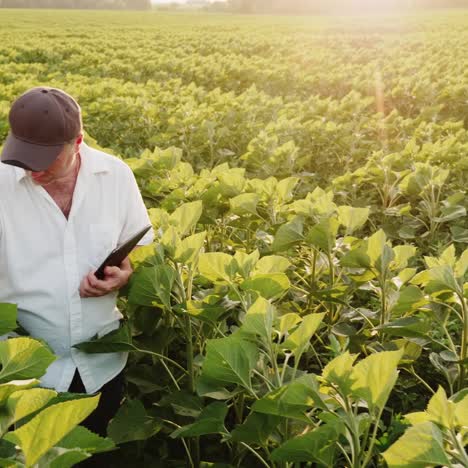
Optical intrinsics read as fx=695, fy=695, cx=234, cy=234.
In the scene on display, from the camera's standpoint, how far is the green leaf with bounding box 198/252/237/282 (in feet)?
7.38

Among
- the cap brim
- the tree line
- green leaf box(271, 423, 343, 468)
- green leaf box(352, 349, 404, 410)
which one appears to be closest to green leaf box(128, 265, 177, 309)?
the cap brim

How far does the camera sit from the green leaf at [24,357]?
1.61 meters

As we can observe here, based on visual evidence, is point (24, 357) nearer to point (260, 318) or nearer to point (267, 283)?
point (260, 318)

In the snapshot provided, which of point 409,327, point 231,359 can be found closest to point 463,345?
point 409,327

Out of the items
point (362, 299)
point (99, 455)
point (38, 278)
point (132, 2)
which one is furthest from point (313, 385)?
point (132, 2)

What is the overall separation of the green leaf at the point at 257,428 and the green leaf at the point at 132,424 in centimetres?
51

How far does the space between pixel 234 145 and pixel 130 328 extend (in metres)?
4.14

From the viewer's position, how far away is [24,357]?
162 cm

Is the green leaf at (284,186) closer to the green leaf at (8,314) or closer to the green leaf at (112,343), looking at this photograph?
the green leaf at (112,343)

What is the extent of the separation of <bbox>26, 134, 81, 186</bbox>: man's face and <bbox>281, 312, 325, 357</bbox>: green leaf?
1002mm

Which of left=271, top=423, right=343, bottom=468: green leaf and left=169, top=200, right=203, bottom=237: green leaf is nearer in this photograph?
left=271, top=423, right=343, bottom=468: green leaf

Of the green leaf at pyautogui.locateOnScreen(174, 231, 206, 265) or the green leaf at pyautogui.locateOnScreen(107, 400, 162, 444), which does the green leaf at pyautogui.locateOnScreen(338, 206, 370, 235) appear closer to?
the green leaf at pyautogui.locateOnScreen(174, 231, 206, 265)

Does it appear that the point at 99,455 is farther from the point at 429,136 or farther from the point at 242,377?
the point at 429,136

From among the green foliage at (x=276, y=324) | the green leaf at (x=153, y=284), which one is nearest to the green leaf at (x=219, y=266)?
the green foliage at (x=276, y=324)
